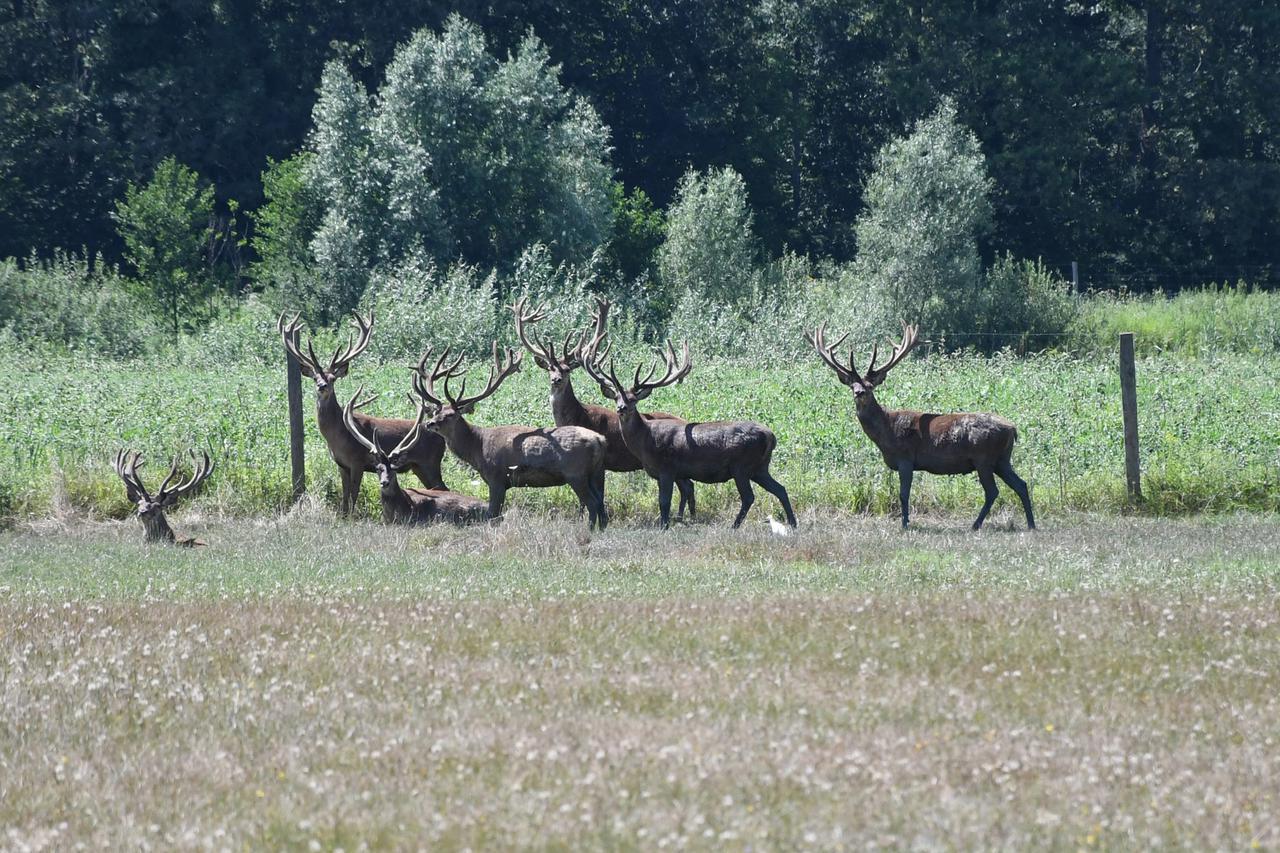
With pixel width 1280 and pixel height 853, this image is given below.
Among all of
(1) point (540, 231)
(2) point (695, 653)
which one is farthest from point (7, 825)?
(1) point (540, 231)

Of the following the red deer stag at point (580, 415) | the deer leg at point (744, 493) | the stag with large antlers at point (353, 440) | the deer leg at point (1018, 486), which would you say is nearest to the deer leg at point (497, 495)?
the stag with large antlers at point (353, 440)

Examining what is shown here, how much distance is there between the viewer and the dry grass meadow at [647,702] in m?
7.32

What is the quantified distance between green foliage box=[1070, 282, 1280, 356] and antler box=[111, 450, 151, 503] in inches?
944

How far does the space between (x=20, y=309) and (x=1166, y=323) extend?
27756 mm

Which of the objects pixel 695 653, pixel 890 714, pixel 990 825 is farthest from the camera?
pixel 695 653

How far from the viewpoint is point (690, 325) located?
3734 centimetres

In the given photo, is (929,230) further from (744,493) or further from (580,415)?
(744,493)

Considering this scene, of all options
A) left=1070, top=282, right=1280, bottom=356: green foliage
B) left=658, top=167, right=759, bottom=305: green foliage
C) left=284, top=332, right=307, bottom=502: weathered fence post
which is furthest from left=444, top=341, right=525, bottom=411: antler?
left=658, top=167, right=759, bottom=305: green foliage

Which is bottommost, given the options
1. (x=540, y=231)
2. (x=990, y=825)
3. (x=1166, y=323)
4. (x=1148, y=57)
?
(x=990, y=825)

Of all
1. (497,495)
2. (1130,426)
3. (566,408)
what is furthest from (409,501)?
(1130,426)

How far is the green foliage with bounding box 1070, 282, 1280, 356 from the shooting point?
3772 centimetres

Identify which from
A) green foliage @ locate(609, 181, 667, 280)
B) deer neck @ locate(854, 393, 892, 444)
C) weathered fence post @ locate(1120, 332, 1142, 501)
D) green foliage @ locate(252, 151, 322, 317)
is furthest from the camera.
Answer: green foliage @ locate(609, 181, 667, 280)

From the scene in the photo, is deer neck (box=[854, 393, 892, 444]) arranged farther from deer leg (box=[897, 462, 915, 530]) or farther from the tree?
the tree

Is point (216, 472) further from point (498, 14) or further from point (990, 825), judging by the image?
point (498, 14)
